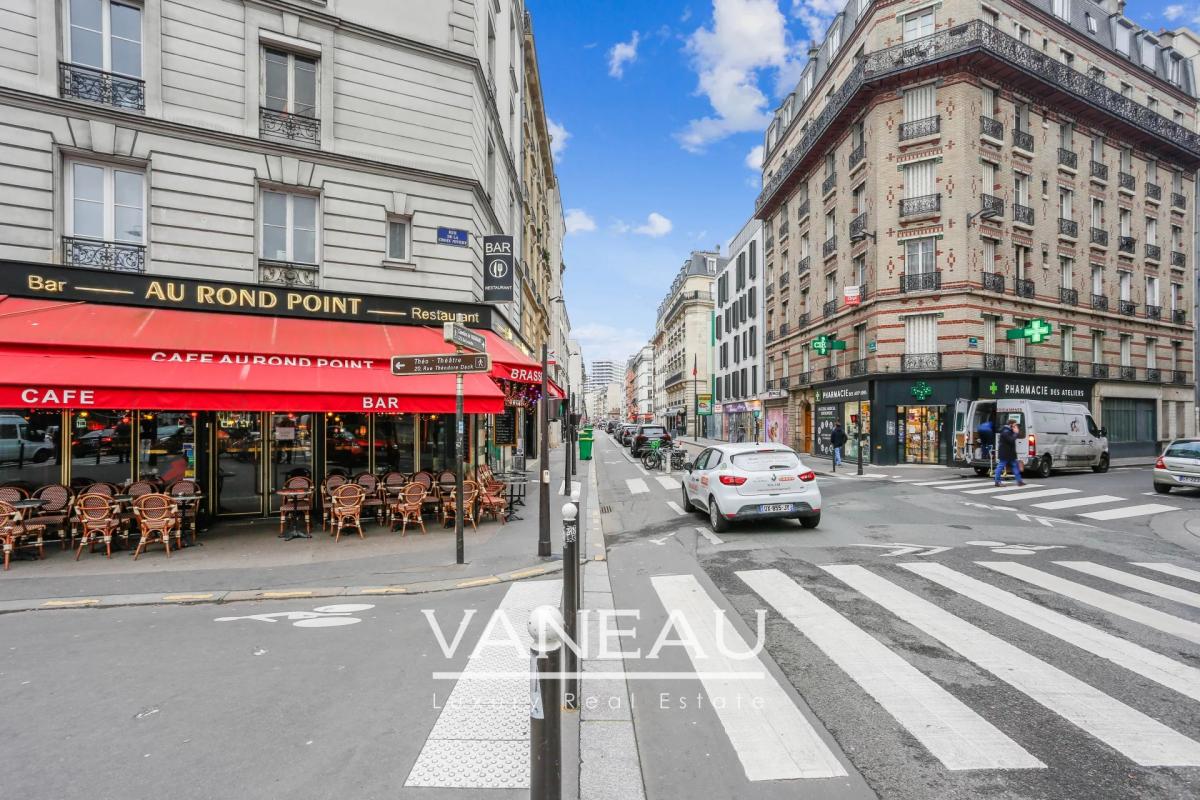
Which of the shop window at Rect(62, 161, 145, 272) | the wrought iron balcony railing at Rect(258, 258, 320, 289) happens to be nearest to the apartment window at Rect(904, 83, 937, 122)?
the wrought iron balcony railing at Rect(258, 258, 320, 289)

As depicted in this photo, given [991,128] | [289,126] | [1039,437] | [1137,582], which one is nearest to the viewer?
[1137,582]

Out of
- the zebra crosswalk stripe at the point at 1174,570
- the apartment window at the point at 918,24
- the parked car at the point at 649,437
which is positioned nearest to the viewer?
the zebra crosswalk stripe at the point at 1174,570

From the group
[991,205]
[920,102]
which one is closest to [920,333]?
[991,205]

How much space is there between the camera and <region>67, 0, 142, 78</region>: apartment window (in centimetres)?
970

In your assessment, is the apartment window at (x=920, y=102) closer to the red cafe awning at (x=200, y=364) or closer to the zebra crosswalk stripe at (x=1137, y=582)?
the zebra crosswalk stripe at (x=1137, y=582)

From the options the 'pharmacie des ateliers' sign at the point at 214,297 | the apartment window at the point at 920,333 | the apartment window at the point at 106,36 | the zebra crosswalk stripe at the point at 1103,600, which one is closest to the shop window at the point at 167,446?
the 'pharmacie des ateliers' sign at the point at 214,297

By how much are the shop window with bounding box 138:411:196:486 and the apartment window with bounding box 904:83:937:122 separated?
2809 cm

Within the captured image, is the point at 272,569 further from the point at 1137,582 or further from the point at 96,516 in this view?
the point at 1137,582

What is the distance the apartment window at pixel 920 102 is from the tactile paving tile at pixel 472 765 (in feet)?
93.4

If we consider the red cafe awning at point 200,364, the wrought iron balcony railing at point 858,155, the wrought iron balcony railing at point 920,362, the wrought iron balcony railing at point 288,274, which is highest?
the wrought iron balcony railing at point 858,155

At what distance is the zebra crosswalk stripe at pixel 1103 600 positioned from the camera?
494 centimetres

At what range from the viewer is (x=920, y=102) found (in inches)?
925

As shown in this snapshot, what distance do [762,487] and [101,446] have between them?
456 inches

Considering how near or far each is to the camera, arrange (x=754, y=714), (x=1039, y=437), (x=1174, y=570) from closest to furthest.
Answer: (x=754, y=714)
(x=1174, y=570)
(x=1039, y=437)
